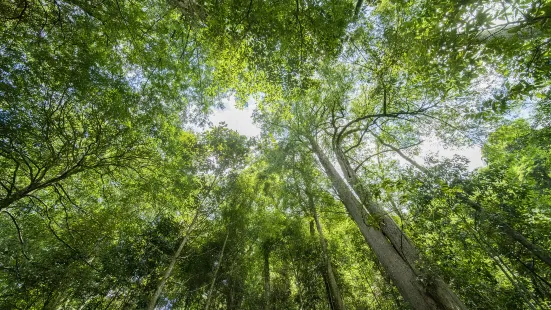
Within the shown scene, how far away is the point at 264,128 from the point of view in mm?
8188

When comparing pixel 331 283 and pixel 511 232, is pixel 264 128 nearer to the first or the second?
pixel 331 283

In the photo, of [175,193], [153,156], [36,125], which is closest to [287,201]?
[175,193]

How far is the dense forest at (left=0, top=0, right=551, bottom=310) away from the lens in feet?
8.72

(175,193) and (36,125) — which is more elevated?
(175,193)

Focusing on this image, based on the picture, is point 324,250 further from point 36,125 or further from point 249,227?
point 36,125

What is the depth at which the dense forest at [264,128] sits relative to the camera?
2658 mm

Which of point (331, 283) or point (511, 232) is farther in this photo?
point (331, 283)

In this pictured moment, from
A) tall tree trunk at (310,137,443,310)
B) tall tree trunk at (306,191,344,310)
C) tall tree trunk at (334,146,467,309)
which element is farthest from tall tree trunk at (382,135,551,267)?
tall tree trunk at (306,191,344,310)

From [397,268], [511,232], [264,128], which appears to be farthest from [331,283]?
[264,128]

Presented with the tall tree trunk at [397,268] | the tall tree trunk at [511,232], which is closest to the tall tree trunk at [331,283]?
the tall tree trunk at [397,268]

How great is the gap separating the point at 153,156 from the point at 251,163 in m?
4.49

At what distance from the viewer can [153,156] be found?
15.4 ft

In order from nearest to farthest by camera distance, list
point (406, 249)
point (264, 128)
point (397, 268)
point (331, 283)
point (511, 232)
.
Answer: point (397, 268), point (406, 249), point (511, 232), point (331, 283), point (264, 128)

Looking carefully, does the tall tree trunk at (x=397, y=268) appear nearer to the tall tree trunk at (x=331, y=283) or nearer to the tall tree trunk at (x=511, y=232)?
the tall tree trunk at (x=511, y=232)
